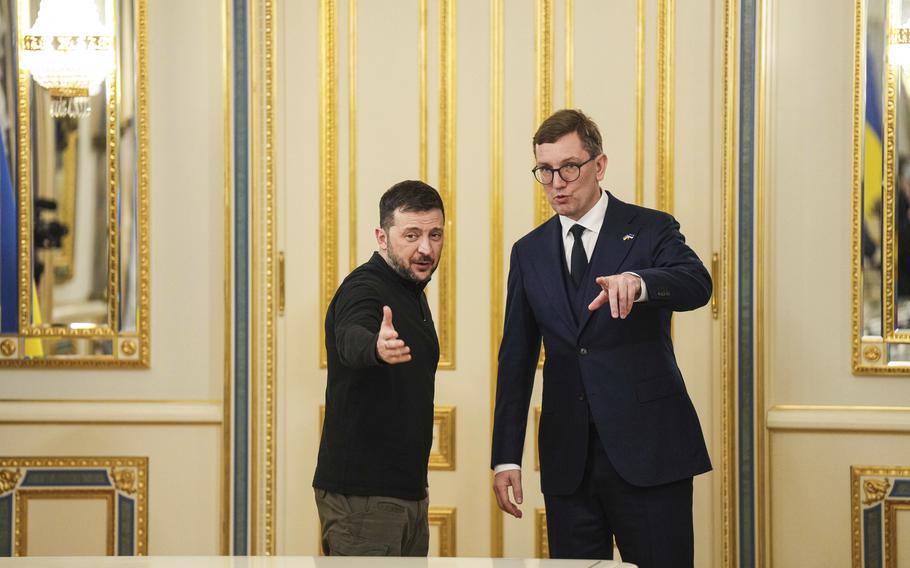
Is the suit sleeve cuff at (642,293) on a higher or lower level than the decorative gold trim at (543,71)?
lower

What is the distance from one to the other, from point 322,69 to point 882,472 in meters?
2.24

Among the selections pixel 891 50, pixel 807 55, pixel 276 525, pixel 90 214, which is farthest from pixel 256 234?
pixel 891 50

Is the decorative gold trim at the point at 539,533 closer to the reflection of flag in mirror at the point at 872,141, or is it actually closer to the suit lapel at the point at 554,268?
the suit lapel at the point at 554,268

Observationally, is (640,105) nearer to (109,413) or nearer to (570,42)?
(570,42)

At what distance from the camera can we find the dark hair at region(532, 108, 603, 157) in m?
2.41

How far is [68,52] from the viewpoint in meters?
3.42

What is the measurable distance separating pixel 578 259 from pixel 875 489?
1495 millimetres

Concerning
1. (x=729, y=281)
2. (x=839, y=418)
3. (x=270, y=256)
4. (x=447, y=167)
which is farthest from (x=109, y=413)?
(x=839, y=418)

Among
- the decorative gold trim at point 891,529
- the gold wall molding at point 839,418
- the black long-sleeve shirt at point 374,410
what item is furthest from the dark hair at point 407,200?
the decorative gold trim at point 891,529

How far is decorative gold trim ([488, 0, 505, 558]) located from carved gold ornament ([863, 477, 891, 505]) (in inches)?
46.5

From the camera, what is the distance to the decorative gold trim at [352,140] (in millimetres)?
3420

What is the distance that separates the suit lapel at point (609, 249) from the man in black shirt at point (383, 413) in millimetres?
369

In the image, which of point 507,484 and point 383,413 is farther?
point 507,484

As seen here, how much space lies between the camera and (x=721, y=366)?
3.32m
